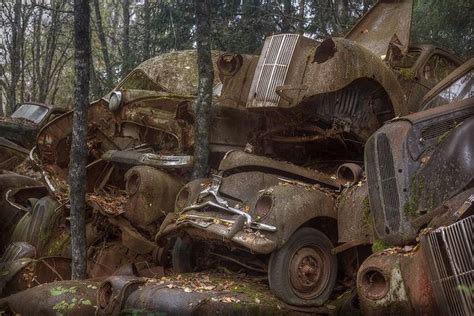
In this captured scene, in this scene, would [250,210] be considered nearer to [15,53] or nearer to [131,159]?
[131,159]

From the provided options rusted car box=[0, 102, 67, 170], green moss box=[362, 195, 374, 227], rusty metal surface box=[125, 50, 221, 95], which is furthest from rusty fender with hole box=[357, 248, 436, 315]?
rusted car box=[0, 102, 67, 170]

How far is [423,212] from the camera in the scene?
209 inches

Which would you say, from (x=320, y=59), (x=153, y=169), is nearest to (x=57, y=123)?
(x=153, y=169)

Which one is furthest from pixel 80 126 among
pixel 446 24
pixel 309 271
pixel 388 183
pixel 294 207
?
pixel 446 24

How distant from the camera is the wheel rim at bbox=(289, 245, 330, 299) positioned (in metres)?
6.56

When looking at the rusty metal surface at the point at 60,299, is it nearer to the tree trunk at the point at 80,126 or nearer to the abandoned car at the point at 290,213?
the abandoned car at the point at 290,213

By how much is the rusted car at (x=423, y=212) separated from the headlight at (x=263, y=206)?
4.05 ft

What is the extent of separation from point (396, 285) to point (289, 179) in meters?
2.88

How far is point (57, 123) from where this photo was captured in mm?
10719

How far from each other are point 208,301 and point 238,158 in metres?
2.14

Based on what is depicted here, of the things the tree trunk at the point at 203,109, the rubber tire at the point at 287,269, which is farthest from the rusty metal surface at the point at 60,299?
the tree trunk at the point at 203,109

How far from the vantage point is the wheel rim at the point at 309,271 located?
656 centimetres

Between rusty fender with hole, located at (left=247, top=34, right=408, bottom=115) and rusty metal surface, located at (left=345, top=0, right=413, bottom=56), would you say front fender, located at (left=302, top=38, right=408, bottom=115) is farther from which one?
rusty metal surface, located at (left=345, top=0, right=413, bottom=56)

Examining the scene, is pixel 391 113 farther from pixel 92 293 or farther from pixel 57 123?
pixel 57 123
